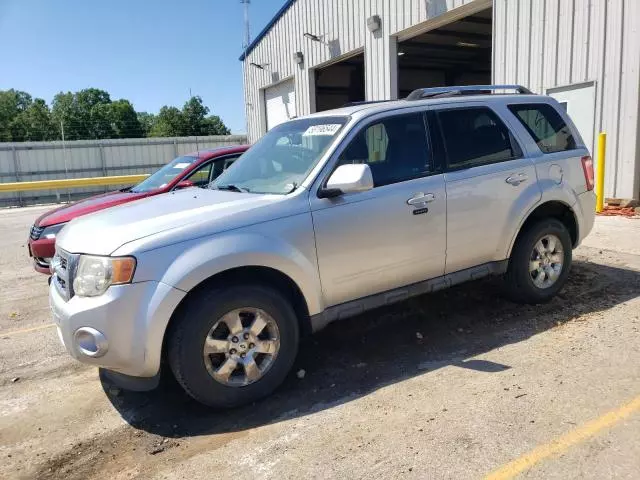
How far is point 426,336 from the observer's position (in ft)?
15.1

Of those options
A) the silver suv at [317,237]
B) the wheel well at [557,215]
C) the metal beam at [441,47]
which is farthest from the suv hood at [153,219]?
the metal beam at [441,47]

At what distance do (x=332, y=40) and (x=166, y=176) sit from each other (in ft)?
34.1

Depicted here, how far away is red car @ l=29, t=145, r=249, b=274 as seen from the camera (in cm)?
623

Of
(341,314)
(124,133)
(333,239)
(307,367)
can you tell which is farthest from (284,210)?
(124,133)

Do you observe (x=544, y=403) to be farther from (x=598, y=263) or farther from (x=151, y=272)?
(x=598, y=263)

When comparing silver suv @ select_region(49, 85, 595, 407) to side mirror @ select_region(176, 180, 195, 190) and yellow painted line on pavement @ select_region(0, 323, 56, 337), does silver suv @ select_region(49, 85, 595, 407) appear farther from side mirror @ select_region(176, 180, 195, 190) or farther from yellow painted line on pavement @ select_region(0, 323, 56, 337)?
side mirror @ select_region(176, 180, 195, 190)

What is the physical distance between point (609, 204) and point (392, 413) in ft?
26.9

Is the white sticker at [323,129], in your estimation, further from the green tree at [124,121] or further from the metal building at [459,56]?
the green tree at [124,121]

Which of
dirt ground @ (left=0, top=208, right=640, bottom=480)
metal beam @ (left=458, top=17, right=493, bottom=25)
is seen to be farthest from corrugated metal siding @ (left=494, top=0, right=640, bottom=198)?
dirt ground @ (left=0, top=208, right=640, bottom=480)

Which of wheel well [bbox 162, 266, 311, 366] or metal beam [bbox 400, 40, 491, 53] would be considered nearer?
wheel well [bbox 162, 266, 311, 366]

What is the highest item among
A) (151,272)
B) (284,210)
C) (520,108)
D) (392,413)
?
(520,108)

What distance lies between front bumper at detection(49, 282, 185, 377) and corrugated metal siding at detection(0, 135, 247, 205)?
22.1 meters

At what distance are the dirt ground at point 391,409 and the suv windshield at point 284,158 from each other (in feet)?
4.73

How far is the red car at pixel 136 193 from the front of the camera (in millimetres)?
6227
